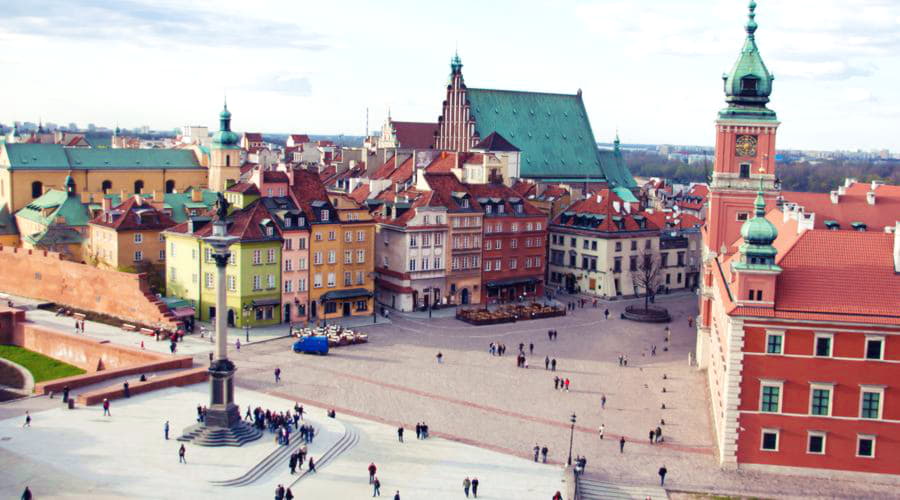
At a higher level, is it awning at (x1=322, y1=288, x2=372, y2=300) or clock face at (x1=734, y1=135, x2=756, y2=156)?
clock face at (x1=734, y1=135, x2=756, y2=156)

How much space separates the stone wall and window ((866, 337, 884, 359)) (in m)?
44.6

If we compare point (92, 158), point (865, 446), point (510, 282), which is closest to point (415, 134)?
point (92, 158)

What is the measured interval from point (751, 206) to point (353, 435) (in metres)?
34.0

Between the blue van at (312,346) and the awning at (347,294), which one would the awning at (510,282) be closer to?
the awning at (347,294)

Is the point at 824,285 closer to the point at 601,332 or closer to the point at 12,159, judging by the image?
the point at 601,332

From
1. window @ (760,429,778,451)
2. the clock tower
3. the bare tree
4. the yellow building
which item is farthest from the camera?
the bare tree

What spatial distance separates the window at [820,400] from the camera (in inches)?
1705

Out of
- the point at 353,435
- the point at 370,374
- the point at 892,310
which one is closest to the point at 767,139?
the point at 892,310

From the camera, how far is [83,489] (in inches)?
1517

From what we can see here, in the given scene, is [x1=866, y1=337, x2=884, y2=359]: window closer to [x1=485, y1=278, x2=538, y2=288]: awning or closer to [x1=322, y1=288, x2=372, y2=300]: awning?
[x1=322, y1=288, x2=372, y2=300]: awning

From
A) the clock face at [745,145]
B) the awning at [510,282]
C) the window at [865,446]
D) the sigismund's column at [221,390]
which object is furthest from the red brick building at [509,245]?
the window at [865,446]

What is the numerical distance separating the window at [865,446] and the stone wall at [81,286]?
44.3 m

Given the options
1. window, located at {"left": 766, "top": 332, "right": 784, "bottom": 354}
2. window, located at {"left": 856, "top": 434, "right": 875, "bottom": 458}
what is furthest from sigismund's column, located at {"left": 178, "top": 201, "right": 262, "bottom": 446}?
window, located at {"left": 856, "top": 434, "right": 875, "bottom": 458}

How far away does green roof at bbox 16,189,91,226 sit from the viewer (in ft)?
276
